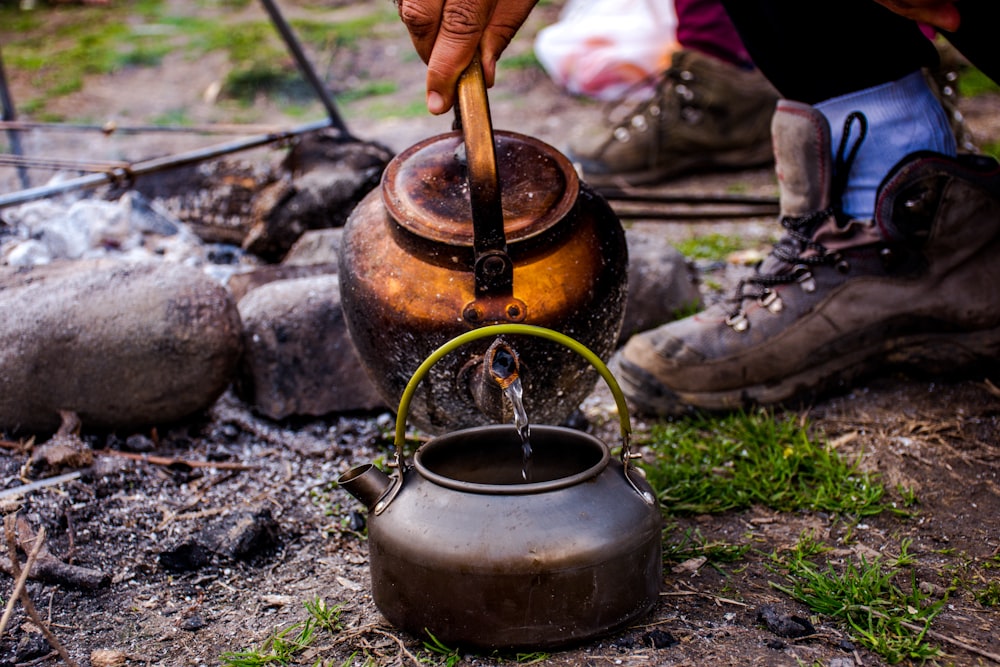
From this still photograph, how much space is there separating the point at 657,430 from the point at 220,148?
225 cm

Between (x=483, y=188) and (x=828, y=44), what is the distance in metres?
1.52

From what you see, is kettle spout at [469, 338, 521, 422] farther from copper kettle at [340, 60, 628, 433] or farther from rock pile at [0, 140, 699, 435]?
rock pile at [0, 140, 699, 435]

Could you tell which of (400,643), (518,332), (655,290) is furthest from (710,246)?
(400,643)

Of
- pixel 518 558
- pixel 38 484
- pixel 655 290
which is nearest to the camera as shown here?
pixel 518 558

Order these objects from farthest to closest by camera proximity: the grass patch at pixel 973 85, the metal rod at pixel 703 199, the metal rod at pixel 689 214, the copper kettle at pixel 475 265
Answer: the grass patch at pixel 973 85 → the metal rod at pixel 703 199 → the metal rod at pixel 689 214 → the copper kettle at pixel 475 265

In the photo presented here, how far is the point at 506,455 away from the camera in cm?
204

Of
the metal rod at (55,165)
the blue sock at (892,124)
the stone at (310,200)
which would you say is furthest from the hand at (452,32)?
the metal rod at (55,165)

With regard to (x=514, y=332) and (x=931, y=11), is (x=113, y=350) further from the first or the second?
(x=931, y=11)

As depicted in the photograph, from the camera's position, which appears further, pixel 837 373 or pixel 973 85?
pixel 973 85

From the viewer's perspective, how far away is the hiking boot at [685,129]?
533 cm

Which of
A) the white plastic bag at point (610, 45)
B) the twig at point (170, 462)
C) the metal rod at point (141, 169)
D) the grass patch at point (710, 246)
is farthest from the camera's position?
the white plastic bag at point (610, 45)

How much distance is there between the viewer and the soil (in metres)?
1.85

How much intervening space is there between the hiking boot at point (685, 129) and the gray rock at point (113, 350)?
297 centimetres

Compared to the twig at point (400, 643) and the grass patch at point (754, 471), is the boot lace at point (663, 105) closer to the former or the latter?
the grass patch at point (754, 471)
